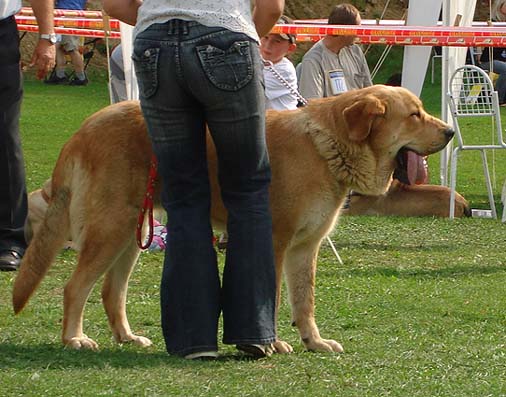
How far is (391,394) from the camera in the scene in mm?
4074

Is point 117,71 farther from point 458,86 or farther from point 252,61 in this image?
point 252,61

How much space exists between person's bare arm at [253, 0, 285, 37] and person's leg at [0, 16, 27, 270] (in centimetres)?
264

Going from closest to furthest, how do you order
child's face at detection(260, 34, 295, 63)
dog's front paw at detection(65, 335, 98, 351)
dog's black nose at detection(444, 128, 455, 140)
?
dog's front paw at detection(65, 335, 98, 351) < dog's black nose at detection(444, 128, 455, 140) < child's face at detection(260, 34, 295, 63)

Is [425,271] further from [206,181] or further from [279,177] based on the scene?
[206,181]

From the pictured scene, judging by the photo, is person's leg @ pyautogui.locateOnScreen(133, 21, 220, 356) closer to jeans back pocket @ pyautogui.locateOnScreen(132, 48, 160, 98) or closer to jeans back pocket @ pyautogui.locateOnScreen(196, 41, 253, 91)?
jeans back pocket @ pyautogui.locateOnScreen(132, 48, 160, 98)

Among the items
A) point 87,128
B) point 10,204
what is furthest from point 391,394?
point 10,204

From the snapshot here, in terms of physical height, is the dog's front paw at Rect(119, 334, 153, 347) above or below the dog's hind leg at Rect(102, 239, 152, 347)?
below

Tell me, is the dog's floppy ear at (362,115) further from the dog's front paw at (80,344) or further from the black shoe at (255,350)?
the dog's front paw at (80,344)

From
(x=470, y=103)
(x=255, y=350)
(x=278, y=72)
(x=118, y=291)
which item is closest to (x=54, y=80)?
(x=470, y=103)

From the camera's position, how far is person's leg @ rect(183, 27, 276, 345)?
4.27 meters

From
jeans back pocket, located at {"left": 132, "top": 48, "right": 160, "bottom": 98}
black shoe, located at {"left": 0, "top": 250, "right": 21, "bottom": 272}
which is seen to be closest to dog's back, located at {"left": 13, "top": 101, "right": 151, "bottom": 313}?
jeans back pocket, located at {"left": 132, "top": 48, "right": 160, "bottom": 98}

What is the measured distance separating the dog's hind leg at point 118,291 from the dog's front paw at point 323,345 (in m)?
0.74

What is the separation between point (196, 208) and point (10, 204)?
2813mm

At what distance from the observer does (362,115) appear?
481 cm
